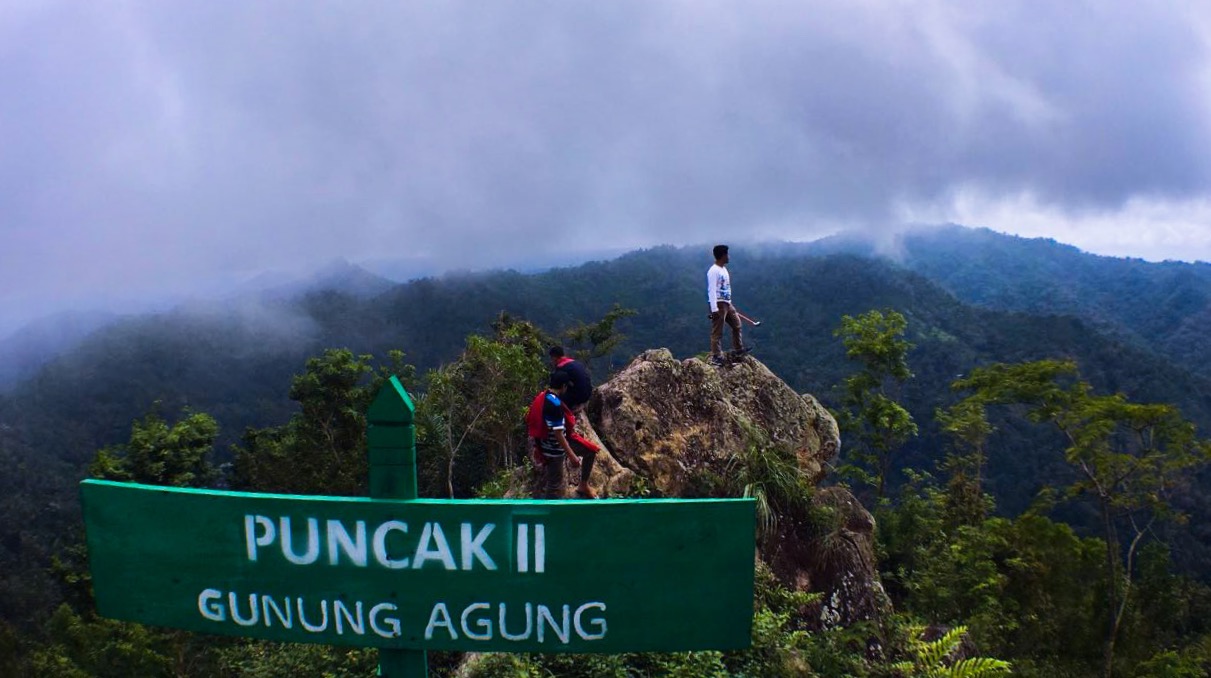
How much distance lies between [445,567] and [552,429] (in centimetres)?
417

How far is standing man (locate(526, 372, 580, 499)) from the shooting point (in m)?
6.37

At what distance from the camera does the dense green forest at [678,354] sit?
13102mm

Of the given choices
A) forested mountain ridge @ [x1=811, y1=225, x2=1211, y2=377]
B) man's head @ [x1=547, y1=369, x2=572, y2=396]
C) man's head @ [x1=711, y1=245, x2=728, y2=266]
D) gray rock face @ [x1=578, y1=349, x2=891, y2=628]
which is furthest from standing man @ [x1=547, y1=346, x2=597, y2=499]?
forested mountain ridge @ [x1=811, y1=225, x2=1211, y2=377]

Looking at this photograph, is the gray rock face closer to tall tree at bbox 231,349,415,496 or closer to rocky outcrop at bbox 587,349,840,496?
rocky outcrop at bbox 587,349,840,496

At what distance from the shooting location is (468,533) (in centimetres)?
223

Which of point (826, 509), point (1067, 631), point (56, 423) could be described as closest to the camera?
point (826, 509)

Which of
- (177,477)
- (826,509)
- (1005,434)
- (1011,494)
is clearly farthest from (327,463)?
(1005,434)

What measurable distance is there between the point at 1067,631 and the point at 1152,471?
4.94 metres

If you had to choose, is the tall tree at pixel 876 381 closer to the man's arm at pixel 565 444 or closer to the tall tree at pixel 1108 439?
the tall tree at pixel 1108 439

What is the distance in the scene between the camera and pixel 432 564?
7.41 ft

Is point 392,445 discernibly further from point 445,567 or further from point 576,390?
point 576,390

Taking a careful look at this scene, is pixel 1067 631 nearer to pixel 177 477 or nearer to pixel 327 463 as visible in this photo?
pixel 327 463

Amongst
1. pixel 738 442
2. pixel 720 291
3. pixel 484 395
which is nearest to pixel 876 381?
pixel 484 395

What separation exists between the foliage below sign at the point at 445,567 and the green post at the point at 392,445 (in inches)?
2.2
